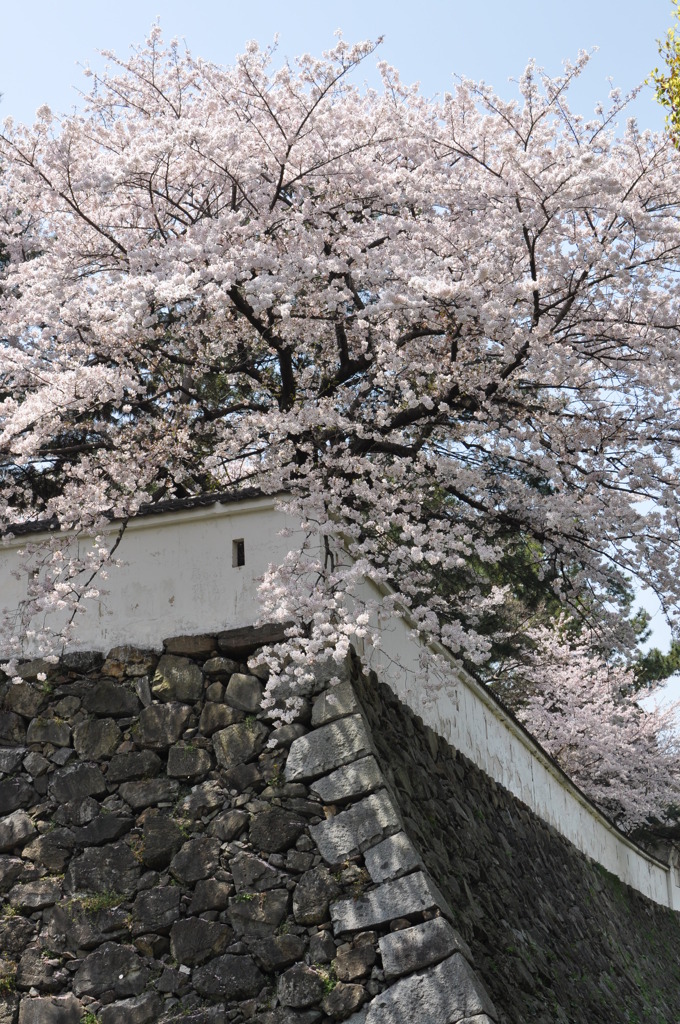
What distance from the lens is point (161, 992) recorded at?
5738 mm

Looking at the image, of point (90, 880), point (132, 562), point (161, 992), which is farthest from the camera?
point (132, 562)

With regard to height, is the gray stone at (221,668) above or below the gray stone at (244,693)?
above

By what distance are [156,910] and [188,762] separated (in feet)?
2.93

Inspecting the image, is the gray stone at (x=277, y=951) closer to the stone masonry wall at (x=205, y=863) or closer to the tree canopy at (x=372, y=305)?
the stone masonry wall at (x=205, y=863)

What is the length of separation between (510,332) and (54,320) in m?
3.37

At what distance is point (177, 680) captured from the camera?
21.9 ft

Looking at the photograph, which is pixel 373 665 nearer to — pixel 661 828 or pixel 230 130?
pixel 230 130

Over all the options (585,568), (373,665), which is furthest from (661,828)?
(373,665)

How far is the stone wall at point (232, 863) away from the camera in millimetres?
5547

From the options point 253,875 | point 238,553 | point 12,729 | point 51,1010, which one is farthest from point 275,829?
point 12,729

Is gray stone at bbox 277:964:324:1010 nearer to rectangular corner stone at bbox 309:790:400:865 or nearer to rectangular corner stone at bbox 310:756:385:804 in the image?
rectangular corner stone at bbox 309:790:400:865

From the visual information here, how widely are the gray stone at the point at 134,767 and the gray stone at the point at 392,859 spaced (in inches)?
61.0

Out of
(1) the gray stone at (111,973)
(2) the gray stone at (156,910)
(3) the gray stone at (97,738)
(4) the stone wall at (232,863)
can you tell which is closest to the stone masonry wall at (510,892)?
(4) the stone wall at (232,863)

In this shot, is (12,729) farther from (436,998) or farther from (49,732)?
(436,998)
